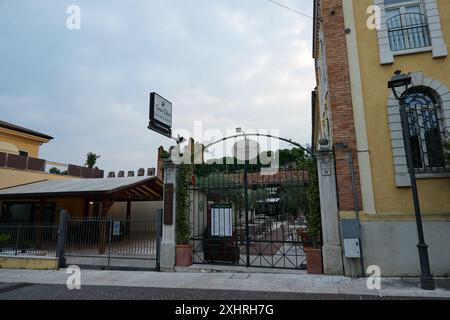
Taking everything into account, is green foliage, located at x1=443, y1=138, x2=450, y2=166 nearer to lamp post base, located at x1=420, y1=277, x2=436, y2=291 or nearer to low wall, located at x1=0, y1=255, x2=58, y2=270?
lamp post base, located at x1=420, y1=277, x2=436, y2=291

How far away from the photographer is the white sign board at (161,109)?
966 centimetres

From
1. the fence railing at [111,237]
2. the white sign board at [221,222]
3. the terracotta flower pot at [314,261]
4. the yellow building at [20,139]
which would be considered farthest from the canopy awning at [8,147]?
the terracotta flower pot at [314,261]

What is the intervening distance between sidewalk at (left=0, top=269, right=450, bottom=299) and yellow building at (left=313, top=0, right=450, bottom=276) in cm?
71

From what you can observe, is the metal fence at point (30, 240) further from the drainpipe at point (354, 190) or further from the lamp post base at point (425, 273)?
the lamp post base at point (425, 273)

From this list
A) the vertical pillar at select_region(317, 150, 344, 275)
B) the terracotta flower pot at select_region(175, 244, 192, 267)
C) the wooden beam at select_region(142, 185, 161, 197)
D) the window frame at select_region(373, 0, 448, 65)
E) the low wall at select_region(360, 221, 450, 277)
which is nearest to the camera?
the low wall at select_region(360, 221, 450, 277)

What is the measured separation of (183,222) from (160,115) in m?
3.83

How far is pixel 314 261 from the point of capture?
7.35 m

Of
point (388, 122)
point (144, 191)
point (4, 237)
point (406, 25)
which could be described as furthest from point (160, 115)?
point (406, 25)

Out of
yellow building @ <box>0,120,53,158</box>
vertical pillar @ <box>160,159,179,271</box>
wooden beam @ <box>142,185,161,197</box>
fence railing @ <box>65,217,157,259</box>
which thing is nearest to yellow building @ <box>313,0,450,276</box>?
vertical pillar @ <box>160,159,179,271</box>

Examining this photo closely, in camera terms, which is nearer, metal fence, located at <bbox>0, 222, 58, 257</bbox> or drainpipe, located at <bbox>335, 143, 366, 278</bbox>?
drainpipe, located at <bbox>335, 143, 366, 278</bbox>

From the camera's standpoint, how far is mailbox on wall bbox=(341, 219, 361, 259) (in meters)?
6.85

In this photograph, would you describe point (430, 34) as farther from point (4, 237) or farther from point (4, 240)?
point (4, 240)

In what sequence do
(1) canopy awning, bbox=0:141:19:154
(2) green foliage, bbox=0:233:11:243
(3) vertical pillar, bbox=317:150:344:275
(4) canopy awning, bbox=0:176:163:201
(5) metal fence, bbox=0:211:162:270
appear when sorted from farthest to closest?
(1) canopy awning, bbox=0:141:19:154 → (4) canopy awning, bbox=0:176:163:201 → (2) green foliage, bbox=0:233:11:243 → (5) metal fence, bbox=0:211:162:270 → (3) vertical pillar, bbox=317:150:344:275
